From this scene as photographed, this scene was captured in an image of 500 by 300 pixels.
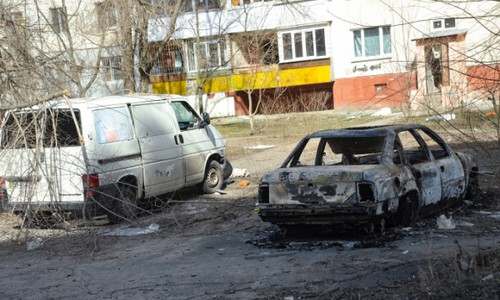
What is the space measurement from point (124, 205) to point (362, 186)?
4.25 meters

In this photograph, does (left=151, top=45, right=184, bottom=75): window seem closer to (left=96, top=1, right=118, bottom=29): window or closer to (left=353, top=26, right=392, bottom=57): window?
(left=353, top=26, right=392, bottom=57): window

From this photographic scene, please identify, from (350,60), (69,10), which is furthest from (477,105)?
(350,60)

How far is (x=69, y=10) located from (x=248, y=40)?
980 cm

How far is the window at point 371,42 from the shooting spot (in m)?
37.1

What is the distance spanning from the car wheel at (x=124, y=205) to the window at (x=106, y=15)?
10.0 m

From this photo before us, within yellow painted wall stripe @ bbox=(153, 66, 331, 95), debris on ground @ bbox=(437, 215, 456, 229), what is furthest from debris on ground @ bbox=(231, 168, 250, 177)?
yellow painted wall stripe @ bbox=(153, 66, 331, 95)

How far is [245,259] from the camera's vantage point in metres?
8.27

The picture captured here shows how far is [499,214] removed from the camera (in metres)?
9.91

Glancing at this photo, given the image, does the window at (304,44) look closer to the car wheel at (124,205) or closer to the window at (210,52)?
the window at (210,52)

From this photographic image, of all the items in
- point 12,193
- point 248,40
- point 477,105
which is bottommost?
point 12,193

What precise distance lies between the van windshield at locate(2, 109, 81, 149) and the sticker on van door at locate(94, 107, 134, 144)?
1.13 feet

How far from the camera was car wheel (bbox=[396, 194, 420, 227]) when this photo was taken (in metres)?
8.96

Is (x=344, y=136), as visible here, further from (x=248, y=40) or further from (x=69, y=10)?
(x=248, y=40)

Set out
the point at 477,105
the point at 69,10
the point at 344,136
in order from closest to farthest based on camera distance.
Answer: the point at 477,105
the point at 344,136
the point at 69,10
